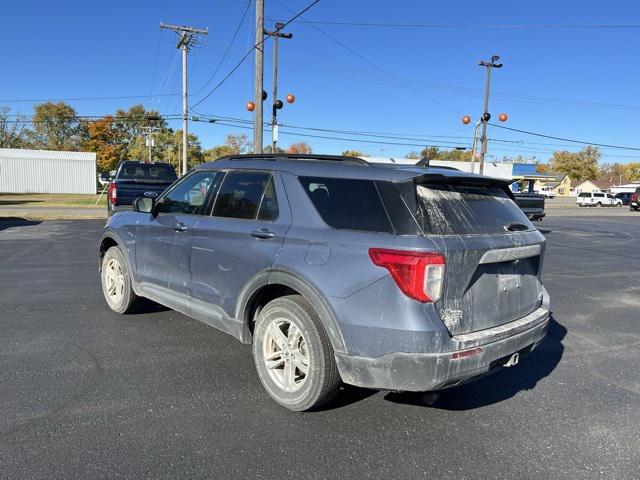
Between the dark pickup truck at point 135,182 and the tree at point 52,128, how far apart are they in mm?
71343

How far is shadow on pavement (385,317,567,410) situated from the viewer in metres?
3.61

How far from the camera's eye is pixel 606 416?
3.51 meters

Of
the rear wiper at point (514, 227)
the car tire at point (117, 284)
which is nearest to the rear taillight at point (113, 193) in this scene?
the car tire at point (117, 284)

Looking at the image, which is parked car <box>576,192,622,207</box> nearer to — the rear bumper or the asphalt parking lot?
the asphalt parking lot

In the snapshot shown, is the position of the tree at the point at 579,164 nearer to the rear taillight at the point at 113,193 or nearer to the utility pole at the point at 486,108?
the utility pole at the point at 486,108

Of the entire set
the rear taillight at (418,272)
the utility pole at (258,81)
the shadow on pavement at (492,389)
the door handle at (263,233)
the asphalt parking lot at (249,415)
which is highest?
the utility pole at (258,81)

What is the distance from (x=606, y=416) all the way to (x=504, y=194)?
68.4 inches

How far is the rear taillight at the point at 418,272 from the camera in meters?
2.82

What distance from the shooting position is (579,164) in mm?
119000

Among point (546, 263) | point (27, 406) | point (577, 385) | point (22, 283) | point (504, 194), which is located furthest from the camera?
point (546, 263)

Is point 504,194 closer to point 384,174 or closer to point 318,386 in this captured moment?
point 384,174

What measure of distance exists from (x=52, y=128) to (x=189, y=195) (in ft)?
279

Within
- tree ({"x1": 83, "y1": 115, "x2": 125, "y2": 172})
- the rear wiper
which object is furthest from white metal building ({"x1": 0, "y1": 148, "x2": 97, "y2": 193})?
the rear wiper

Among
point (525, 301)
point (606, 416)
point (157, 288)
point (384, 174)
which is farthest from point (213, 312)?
point (606, 416)
